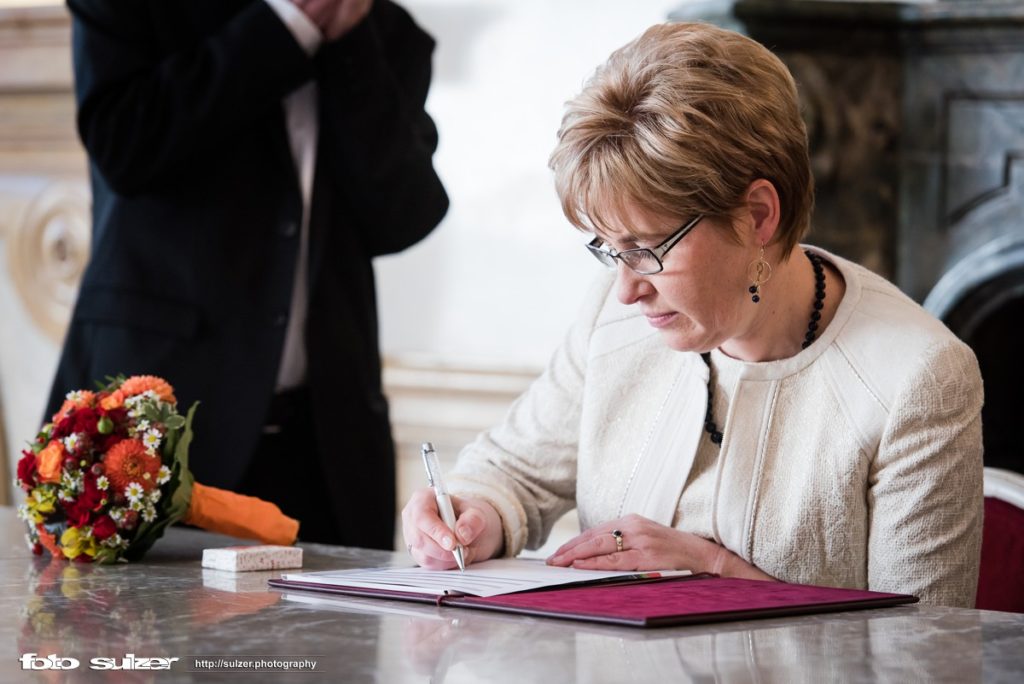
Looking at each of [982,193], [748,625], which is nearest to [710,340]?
[748,625]

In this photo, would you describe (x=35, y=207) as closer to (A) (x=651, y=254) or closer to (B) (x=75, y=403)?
(B) (x=75, y=403)

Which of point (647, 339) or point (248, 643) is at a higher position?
point (647, 339)

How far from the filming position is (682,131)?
1755 mm

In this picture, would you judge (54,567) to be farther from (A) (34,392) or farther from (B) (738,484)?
(A) (34,392)

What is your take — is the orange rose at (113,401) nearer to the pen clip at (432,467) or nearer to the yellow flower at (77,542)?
the yellow flower at (77,542)

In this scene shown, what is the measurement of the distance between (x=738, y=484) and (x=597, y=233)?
369 mm

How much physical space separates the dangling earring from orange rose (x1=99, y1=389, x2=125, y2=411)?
0.84 meters

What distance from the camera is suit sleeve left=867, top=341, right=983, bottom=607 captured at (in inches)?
67.7

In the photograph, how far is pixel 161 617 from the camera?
1469mm

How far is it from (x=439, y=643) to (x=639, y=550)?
51 cm

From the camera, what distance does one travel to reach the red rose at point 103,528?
6.08ft

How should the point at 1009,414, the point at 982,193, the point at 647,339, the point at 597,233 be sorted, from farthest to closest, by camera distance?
the point at 1009,414 < the point at 982,193 < the point at 647,339 < the point at 597,233

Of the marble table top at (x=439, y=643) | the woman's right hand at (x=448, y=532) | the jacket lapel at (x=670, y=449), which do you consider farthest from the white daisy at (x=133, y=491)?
the jacket lapel at (x=670, y=449)

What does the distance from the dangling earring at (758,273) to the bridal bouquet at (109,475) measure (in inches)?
29.2
